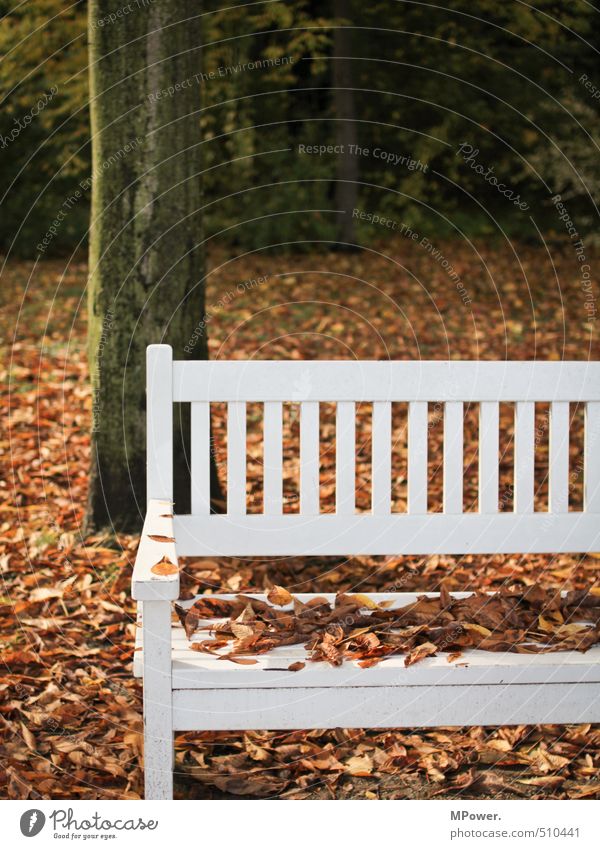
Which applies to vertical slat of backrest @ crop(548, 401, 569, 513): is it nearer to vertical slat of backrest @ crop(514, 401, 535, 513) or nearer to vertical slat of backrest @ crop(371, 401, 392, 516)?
vertical slat of backrest @ crop(514, 401, 535, 513)

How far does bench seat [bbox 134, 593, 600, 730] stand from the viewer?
2.67m

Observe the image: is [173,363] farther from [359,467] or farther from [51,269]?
[51,269]

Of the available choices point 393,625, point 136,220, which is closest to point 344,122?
point 136,220

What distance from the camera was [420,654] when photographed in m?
2.76

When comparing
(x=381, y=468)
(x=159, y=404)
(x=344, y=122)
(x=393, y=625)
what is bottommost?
(x=393, y=625)

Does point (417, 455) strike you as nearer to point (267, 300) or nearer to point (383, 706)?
point (383, 706)

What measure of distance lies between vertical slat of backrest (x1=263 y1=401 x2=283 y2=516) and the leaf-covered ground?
2.45ft

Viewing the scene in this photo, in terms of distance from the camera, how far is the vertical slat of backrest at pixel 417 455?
3338mm

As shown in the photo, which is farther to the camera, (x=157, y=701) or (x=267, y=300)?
(x=267, y=300)

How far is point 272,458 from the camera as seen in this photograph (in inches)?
131

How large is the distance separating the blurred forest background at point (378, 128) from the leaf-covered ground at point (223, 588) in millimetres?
3920

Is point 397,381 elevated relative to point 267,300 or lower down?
lower down

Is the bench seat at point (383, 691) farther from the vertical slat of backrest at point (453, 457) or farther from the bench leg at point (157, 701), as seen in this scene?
the vertical slat of backrest at point (453, 457)

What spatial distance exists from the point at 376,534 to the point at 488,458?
1.45 ft
